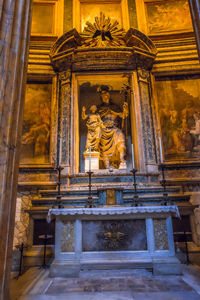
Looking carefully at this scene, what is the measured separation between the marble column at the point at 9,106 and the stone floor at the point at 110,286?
99 cm

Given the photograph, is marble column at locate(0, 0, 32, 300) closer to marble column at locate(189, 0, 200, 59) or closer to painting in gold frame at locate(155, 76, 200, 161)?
marble column at locate(189, 0, 200, 59)

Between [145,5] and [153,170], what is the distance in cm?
718

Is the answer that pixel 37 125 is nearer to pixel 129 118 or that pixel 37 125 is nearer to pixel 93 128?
pixel 93 128

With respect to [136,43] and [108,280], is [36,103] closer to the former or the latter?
[136,43]

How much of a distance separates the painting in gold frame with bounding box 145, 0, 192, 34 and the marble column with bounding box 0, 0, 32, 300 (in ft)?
24.3

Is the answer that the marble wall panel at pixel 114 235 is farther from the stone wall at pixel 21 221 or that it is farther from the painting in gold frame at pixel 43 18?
the painting in gold frame at pixel 43 18

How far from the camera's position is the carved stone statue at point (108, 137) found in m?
7.33

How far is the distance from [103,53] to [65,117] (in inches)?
101

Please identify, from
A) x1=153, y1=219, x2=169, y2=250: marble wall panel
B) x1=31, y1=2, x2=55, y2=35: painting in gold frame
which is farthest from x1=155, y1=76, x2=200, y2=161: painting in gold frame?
x1=31, y1=2, x2=55, y2=35: painting in gold frame

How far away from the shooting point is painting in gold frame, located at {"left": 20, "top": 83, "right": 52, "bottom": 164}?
723 cm

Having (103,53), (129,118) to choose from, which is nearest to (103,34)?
(103,53)

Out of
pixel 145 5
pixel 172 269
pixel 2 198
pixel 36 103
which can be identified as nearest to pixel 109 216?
pixel 172 269

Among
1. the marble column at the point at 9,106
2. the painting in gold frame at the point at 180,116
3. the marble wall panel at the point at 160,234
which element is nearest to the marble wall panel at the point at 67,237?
the marble wall panel at the point at 160,234

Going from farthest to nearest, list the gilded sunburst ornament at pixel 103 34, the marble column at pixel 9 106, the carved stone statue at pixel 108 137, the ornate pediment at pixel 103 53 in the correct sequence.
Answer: the gilded sunburst ornament at pixel 103 34 → the ornate pediment at pixel 103 53 → the carved stone statue at pixel 108 137 → the marble column at pixel 9 106
